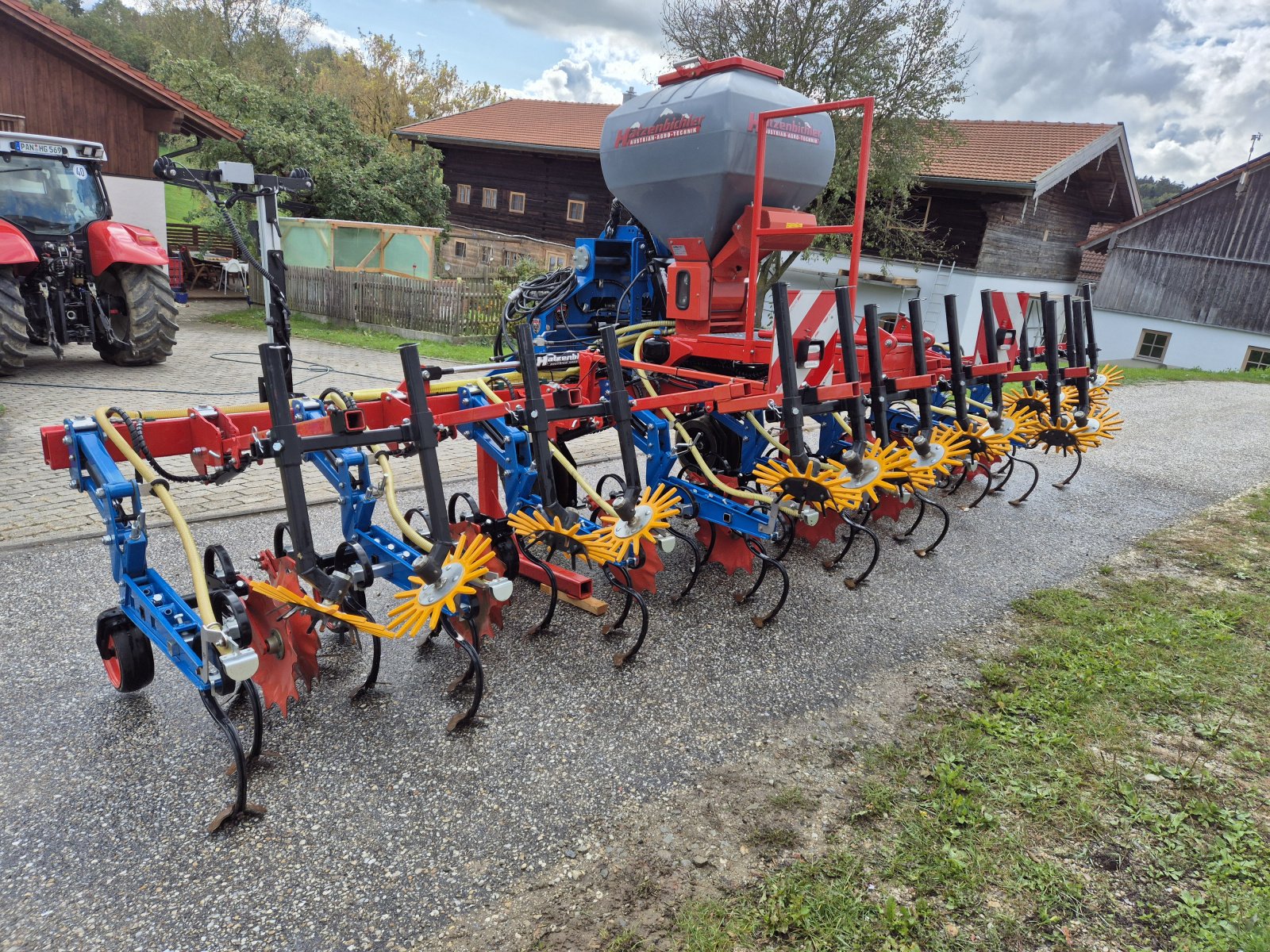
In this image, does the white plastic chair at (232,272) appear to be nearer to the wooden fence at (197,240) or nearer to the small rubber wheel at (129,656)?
the wooden fence at (197,240)

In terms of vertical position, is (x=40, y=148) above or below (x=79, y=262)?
above

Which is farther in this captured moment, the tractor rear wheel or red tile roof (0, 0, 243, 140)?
red tile roof (0, 0, 243, 140)

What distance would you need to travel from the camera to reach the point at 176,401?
7578mm

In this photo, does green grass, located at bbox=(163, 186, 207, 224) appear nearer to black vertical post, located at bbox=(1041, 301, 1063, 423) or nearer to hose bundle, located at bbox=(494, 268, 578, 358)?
hose bundle, located at bbox=(494, 268, 578, 358)

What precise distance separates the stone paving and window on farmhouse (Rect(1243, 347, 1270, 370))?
20385 millimetres

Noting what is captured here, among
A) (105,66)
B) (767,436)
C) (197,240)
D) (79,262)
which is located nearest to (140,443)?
(767,436)

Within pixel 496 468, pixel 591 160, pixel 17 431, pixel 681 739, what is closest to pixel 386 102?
pixel 591 160

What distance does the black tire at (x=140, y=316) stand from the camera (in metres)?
8.74

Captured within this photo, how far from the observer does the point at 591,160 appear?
22172 millimetres

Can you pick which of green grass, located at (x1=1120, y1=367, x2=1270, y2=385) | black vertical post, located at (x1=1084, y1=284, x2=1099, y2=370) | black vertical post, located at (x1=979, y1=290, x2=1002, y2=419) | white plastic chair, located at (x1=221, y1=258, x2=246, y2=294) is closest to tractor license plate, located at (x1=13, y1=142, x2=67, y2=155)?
white plastic chair, located at (x1=221, y1=258, x2=246, y2=294)

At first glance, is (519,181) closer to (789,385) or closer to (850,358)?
(850,358)

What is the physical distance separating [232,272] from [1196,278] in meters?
23.7

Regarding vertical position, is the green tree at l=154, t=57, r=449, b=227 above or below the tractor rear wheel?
above

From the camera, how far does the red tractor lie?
8414mm
